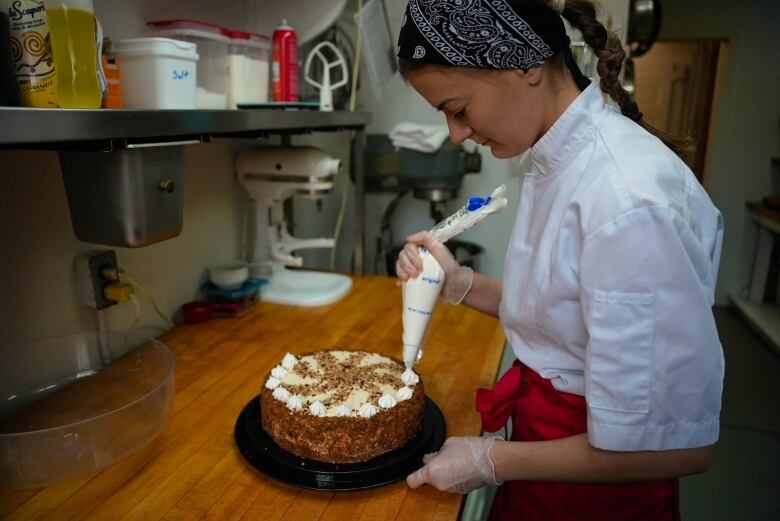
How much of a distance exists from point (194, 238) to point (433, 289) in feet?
2.86

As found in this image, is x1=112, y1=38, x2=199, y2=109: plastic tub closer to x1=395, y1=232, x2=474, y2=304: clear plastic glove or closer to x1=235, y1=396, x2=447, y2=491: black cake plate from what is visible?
x1=395, y1=232, x2=474, y2=304: clear plastic glove

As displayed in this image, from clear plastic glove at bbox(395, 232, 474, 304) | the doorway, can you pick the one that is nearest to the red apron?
clear plastic glove at bbox(395, 232, 474, 304)

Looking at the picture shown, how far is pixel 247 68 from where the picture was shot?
147 cm

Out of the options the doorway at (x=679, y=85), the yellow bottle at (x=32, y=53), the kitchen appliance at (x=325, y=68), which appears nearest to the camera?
the yellow bottle at (x=32, y=53)

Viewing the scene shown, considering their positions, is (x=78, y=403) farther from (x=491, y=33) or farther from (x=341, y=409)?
(x=491, y=33)

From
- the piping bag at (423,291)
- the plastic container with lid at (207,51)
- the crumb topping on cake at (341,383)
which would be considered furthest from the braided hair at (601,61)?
the plastic container with lid at (207,51)

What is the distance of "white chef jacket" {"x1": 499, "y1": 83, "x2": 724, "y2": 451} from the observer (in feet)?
2.16

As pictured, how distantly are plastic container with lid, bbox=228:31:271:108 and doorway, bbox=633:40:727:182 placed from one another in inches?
165

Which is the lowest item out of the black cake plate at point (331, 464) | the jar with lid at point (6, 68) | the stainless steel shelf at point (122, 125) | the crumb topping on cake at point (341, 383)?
the black cake plate at point (331, 464)

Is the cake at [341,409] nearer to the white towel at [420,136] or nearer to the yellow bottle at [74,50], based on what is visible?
the yellow bottle at [74,50]

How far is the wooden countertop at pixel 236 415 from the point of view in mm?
832

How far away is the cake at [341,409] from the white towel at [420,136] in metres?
1.11

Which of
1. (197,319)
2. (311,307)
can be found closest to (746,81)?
(311,307)

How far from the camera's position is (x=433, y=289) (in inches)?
41.6
